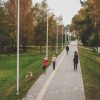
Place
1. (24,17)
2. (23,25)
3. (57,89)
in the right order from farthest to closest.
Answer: (24,17)
(23,25)
(57,89)

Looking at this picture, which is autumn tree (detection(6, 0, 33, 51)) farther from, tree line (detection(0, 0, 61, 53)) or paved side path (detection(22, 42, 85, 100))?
paved side path (detection(22, 42, 85, 100))

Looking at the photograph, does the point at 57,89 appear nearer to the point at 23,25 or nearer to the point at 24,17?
the point at 23,25

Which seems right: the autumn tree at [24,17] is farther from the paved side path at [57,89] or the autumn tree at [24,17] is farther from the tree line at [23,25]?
the paved side path at [57,89]

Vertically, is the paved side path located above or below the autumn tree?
below

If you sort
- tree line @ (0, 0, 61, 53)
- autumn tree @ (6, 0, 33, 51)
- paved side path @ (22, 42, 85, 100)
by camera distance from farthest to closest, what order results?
1. autumn tree @ (6, 0, 33, 51)
2. tree line @ (0, 0, 61, 53)
3. paved side path @ (22, 42, 85, 100)

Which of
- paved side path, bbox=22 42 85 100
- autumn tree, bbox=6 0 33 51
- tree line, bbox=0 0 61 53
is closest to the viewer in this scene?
paved side path, bbox=22 42 85 100

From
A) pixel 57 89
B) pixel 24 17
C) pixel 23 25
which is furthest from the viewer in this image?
pixel 24 17

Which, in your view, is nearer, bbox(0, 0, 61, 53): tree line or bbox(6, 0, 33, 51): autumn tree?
bbox(0, 0, 61, 53): tree line

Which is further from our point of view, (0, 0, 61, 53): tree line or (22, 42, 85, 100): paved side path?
(0, 0, 61, 53): tree line

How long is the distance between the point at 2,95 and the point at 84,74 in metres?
13.1

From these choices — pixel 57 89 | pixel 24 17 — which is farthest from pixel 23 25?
pixel 57 89

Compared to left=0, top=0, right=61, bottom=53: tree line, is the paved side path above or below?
below

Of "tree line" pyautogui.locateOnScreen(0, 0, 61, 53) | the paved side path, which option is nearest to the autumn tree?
"tree line" pyautogui.locateOnScreen(0, 0, 61, 53)

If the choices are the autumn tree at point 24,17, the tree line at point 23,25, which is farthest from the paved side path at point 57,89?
the autumn tree at point 24,17
